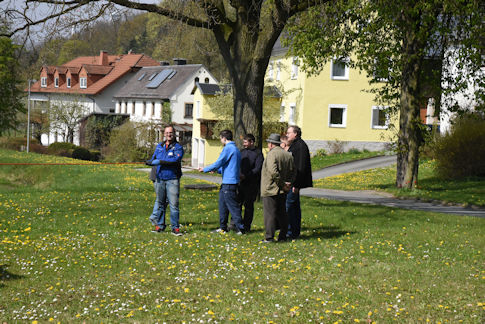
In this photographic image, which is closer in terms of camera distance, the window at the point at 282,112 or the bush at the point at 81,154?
the window at the point at 282,112

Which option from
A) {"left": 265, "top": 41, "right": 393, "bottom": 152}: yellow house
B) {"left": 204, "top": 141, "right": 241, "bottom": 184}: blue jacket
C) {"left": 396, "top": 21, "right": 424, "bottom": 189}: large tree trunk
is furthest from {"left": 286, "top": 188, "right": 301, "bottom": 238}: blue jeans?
{"left": 265, "top": 41, "right": 393, "bottom": 152}: yellow house

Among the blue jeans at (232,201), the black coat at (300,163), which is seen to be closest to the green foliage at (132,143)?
the blue jeans at (232,201)

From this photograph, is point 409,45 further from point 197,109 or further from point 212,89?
point 197,109

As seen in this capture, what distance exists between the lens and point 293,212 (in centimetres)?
1159

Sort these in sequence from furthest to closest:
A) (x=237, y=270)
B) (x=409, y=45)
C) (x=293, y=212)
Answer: (x=409, y=45)
(x=293, y=212)
(x=237, y=270)

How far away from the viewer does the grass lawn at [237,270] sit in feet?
23.5

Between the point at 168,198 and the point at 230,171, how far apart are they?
4.20 feet

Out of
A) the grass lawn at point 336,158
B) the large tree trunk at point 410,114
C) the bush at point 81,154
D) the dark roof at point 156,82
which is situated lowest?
the bush at point 81,154

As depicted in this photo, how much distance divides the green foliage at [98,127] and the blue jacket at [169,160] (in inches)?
2286

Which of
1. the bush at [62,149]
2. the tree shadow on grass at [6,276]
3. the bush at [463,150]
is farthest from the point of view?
the bush at [62,149]

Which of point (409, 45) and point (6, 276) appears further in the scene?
point (409, 45)

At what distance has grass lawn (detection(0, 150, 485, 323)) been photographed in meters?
7.17

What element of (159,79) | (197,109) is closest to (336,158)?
(197,109)

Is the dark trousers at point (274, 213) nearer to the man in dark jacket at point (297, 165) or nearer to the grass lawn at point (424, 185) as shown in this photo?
the man in dark jacket at point (297, 165)
